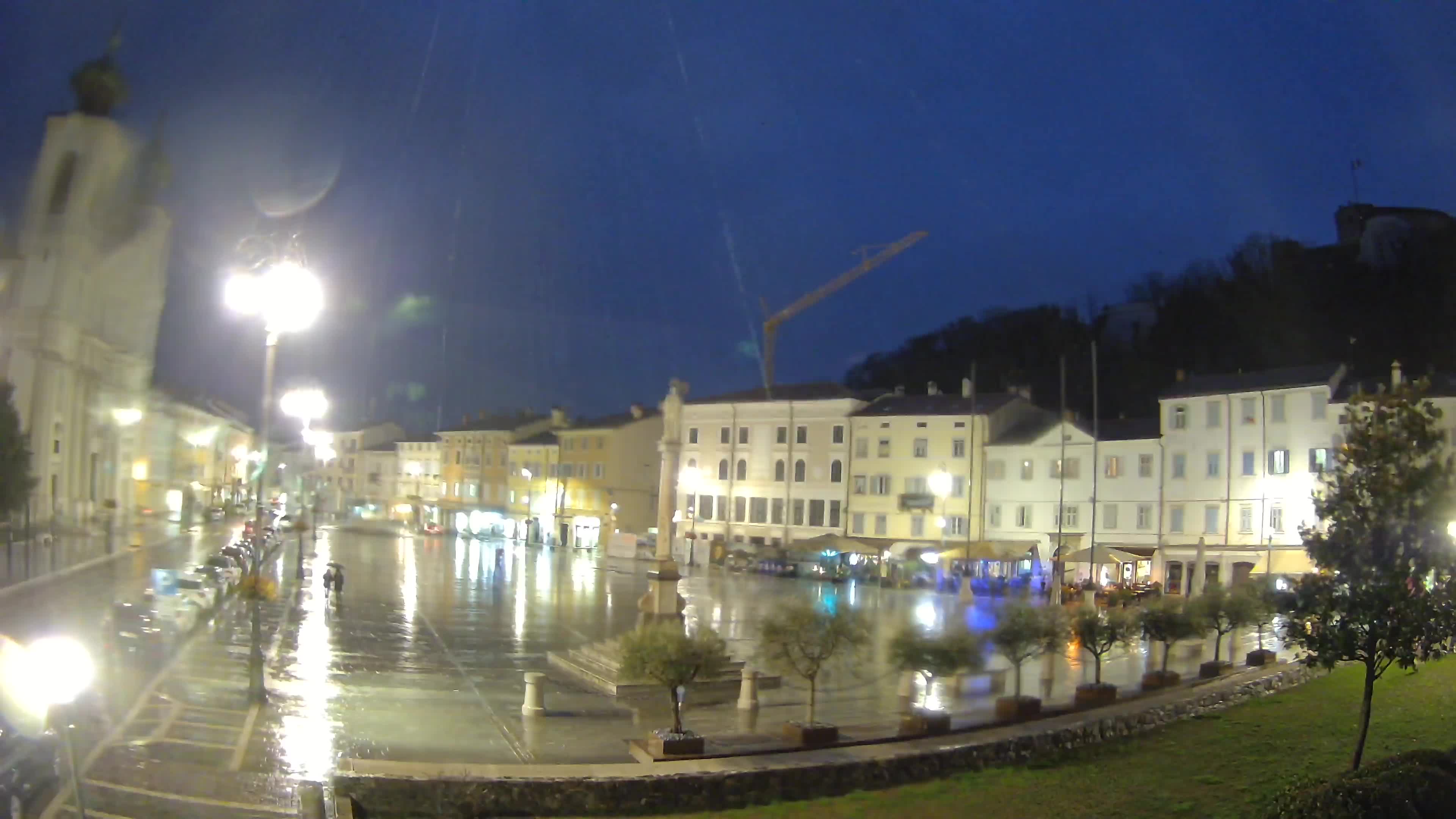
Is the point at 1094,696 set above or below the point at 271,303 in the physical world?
below

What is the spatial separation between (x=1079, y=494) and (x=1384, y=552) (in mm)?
42235

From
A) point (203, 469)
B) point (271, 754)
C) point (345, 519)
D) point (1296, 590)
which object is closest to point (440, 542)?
point (203, 469)

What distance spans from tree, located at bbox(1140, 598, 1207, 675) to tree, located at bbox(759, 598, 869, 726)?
6919mm

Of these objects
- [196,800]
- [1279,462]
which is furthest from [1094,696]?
Result: [1279,462]

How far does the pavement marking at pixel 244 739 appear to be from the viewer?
1160 centimetres

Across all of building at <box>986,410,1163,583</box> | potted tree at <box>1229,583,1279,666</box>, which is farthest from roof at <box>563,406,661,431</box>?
potted tree at <box>1229,583,1279,666</box>

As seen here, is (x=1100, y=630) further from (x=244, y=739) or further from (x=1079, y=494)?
(x=1079, y=494)

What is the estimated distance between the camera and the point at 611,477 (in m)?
80.0

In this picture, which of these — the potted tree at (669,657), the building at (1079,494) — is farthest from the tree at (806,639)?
the building at (1079,494)

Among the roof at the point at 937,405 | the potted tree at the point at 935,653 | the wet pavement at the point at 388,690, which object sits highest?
the roof at the point at 937,405

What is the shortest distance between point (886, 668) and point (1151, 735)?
801 centimetres

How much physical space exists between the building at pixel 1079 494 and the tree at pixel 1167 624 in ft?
80.8

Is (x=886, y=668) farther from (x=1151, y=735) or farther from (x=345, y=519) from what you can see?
(x=345, y=519)

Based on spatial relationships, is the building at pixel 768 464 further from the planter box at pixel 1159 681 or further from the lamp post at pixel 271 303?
the lamp post at pixel 271 303
